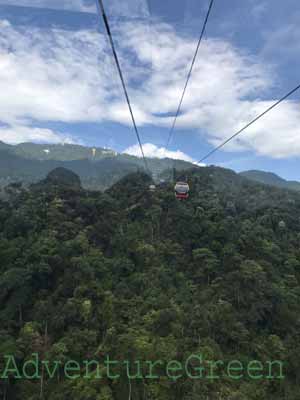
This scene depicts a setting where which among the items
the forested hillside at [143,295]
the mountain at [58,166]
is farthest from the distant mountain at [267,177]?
the forested hillside at [143,295]

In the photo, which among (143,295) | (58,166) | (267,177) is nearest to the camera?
(143,295)

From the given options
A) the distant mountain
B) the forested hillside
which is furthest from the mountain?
the forested hillside

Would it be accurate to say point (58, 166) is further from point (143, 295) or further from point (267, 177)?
point (143, 295)

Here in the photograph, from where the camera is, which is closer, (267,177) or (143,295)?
(143,295)

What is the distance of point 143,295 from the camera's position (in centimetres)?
1573

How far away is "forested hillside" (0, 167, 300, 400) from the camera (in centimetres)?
1129

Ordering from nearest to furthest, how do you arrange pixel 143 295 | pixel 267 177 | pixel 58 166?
pixel 143 295 < pixel 58 166 < pixel 267 177

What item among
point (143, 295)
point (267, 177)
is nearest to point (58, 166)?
point (267, 177)

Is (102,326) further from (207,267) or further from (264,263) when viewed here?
(264,263)

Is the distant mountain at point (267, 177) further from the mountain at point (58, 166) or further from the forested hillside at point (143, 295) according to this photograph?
the forested hillside at point (143, 295)

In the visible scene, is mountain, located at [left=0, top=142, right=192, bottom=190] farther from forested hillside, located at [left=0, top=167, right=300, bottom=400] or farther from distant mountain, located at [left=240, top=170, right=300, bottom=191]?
forested hillside, located at [left=0, top=167, right=300, bottom=400]

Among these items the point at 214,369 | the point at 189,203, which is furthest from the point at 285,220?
the point at 214,369

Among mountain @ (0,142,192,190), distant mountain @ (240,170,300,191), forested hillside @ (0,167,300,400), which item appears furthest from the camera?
distant mountain @ (240,170,300,191)

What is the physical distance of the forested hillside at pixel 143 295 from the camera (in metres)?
11.3
